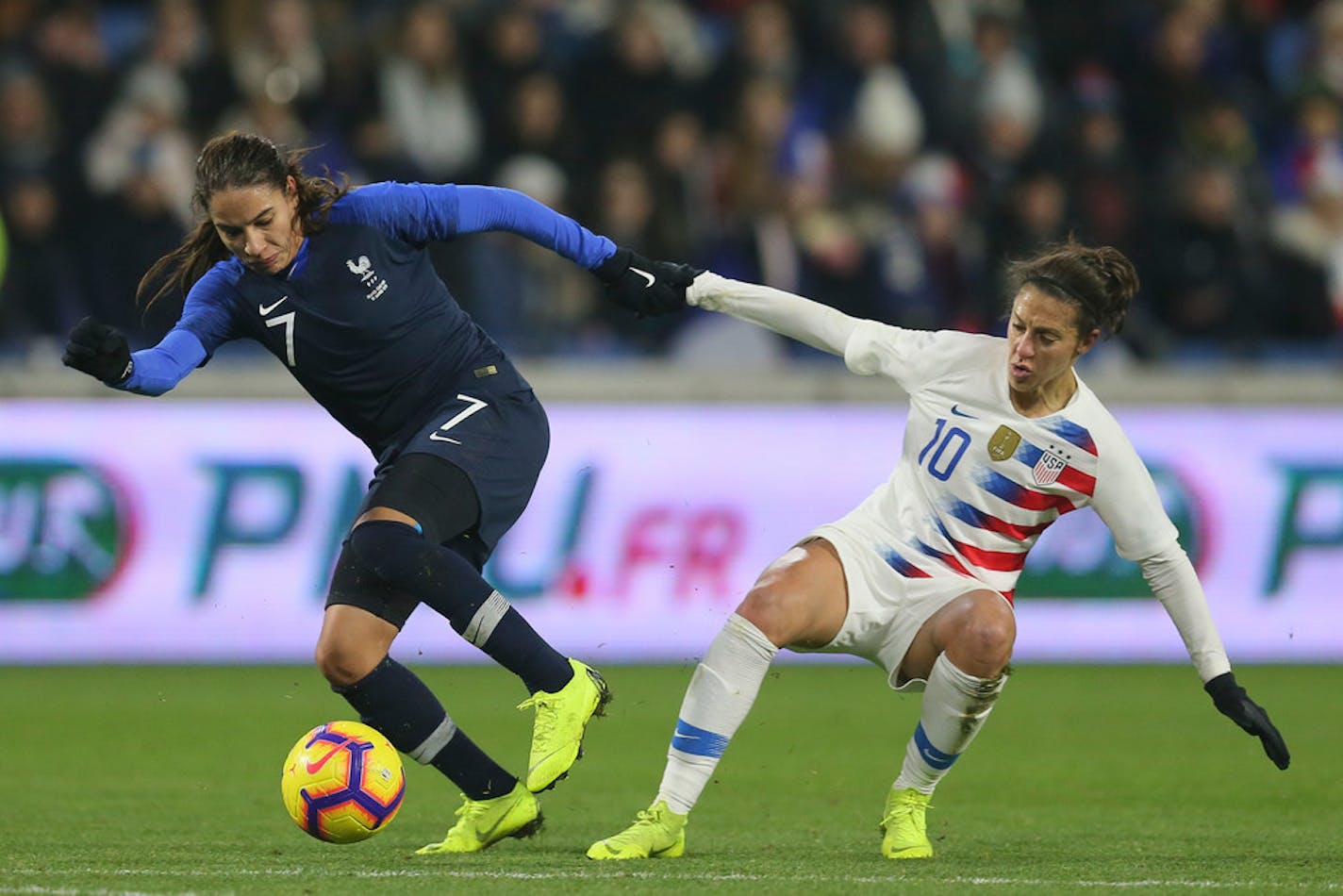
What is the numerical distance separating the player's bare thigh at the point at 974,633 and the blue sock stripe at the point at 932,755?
270 mm

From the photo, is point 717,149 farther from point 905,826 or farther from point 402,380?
point 905,826

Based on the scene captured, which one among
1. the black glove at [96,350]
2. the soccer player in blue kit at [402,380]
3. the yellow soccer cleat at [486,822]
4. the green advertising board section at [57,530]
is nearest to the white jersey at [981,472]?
the soccer player in blue kit at [402,380]

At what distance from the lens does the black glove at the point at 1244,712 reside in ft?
19.8

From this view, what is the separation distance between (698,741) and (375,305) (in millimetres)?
1592

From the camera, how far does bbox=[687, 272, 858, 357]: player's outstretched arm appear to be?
6332mm

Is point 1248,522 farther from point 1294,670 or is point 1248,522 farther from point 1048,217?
point 1048,217

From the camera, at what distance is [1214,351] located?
13141mm

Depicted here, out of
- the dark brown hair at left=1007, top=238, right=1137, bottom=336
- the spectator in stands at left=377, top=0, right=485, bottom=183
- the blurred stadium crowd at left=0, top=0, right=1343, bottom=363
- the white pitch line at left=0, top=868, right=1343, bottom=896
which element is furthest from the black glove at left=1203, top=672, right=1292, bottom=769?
the spectator in stands at left=377, top=0, right=485, bottom=183

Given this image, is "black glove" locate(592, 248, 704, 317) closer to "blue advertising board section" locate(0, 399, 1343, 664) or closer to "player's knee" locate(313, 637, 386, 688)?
"player's knee" locate(313, 637, 386, 688)

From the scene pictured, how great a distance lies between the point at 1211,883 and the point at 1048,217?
7825 mm

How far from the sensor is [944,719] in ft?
20.4

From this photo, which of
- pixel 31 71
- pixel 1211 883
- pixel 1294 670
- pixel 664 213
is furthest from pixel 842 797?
pixel 31 71

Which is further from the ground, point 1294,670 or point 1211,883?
point 1211,883

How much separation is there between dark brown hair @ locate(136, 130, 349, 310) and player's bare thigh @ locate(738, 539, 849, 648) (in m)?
1.69
